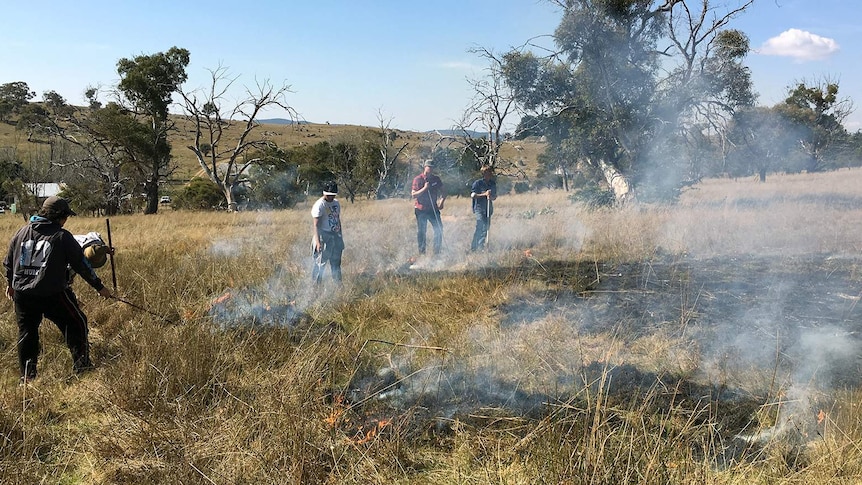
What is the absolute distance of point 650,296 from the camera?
4.55 metres

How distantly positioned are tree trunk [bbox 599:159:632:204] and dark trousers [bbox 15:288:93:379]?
36.2 feet

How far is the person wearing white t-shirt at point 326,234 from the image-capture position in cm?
524

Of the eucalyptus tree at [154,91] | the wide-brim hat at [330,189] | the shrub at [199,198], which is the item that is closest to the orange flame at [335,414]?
the wide-brim hat at [330,189]

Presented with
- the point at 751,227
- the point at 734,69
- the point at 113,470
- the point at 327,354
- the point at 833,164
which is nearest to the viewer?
the point at 113,470

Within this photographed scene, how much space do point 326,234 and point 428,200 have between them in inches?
83.5

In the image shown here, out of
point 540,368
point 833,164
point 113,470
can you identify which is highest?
point 833,164

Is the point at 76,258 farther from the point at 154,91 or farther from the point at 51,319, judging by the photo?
the point at 154,91

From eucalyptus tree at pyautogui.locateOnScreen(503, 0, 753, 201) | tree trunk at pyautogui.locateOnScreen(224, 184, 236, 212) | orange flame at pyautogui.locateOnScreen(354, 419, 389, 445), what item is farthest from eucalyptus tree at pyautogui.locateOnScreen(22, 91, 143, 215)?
orange flame at pyautogui.locateOnScreen(354, 419, 389, 445)

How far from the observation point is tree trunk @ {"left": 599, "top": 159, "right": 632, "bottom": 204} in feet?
38.8

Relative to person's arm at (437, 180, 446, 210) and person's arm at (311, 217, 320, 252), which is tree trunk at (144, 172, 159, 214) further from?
person's arm at (311, 217, 320, 252)

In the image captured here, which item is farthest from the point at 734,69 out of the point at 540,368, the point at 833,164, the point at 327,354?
the point at 833,164

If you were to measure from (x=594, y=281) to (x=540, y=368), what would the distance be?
212 centimetres

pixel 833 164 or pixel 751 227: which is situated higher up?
pixel 833 164

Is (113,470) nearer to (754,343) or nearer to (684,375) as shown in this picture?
(684,375)
